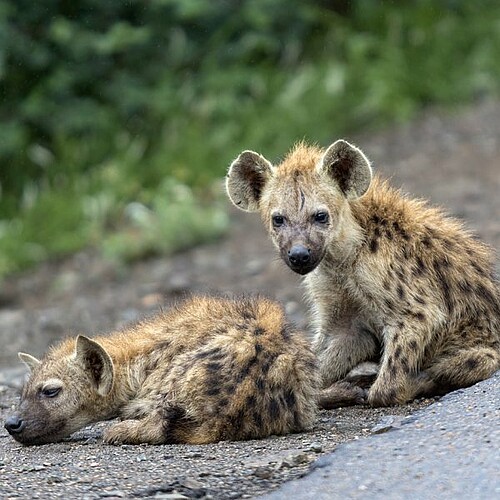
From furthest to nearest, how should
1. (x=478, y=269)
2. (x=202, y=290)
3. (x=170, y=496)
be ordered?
(x=202, y=290) < (x=478, y=269) < (x=170, y=496)

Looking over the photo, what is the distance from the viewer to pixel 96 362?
668 cm

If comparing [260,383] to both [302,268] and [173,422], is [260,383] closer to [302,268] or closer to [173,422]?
[173,422]

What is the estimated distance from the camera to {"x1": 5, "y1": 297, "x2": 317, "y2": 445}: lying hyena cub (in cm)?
614

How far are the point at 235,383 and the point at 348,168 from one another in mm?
1484

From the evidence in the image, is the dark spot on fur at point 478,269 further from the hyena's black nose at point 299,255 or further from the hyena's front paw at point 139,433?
the hyena's front paw at point 139,433

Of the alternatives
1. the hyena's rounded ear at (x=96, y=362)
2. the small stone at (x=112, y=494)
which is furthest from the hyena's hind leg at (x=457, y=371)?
the small stone at (x=112, y=494)

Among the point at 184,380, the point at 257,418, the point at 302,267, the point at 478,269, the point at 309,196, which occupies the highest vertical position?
the point at 309,196

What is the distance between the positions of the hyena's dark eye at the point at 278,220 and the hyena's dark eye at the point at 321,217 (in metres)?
0.17

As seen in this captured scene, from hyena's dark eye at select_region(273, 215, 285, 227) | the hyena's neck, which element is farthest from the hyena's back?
hyena's dark eye at select_region(273, 215, 285, 227)

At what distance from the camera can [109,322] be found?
1024 centimetres

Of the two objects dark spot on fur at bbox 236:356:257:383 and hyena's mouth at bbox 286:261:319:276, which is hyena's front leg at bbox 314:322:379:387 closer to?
hyena's mouth at bbox 286:261:319:276

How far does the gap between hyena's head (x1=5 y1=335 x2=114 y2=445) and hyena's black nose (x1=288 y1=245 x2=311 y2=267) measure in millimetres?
1032

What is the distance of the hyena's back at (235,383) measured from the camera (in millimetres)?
6117

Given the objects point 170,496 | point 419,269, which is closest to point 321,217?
point 419,269
